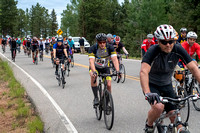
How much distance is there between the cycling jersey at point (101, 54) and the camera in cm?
661

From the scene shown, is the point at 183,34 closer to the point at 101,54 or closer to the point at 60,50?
the point at 101,54

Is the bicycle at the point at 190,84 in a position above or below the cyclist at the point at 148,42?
below

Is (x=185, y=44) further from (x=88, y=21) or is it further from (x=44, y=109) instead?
(x=88, y=21)

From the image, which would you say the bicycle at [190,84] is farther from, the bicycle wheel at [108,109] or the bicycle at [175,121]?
the bicycle at [175,121]

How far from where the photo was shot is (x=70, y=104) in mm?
8492

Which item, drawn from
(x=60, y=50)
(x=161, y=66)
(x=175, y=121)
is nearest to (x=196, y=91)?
(x=161, y=66)

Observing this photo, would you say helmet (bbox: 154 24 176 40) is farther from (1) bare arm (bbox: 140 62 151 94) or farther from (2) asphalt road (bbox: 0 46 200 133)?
(2) asphalt road (bbox: 0 46 200 133)

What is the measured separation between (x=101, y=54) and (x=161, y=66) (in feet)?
8.81

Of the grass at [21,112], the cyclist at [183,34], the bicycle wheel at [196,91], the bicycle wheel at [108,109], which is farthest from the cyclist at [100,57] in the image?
the cyclist at [183,34]

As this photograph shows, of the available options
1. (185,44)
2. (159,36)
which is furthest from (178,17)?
(159,36)

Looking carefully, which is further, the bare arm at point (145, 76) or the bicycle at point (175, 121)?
the bare arm at point (145, 76)

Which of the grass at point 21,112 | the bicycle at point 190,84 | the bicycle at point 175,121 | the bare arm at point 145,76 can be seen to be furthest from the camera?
the bicycle at point 190,84

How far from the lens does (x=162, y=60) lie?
411cm

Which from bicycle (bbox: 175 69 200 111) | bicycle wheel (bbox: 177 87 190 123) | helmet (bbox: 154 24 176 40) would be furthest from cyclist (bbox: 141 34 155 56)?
helmet (bbox: 154 24 176 40)
